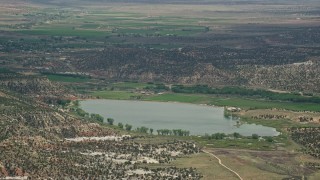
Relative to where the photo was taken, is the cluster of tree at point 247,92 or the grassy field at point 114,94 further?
the grassy field at point 114,94

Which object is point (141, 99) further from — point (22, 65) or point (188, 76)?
point (22, 65)

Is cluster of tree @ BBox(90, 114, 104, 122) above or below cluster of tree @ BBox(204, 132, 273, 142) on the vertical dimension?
below

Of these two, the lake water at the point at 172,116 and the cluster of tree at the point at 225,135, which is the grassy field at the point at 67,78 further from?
the cluster of tree at the point at 225,135

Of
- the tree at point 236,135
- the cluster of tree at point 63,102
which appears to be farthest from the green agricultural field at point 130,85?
the tree at point 236,135

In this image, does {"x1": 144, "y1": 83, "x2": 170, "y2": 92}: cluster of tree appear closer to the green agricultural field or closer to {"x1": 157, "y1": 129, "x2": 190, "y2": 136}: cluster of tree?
the green agricultural field

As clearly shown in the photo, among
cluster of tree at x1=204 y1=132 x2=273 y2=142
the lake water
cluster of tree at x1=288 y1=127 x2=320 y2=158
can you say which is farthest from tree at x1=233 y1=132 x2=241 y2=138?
cluster of tree at x1=288 y1=127 x2=320 y2=158


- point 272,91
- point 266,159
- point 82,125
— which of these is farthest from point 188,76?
point 266,159
